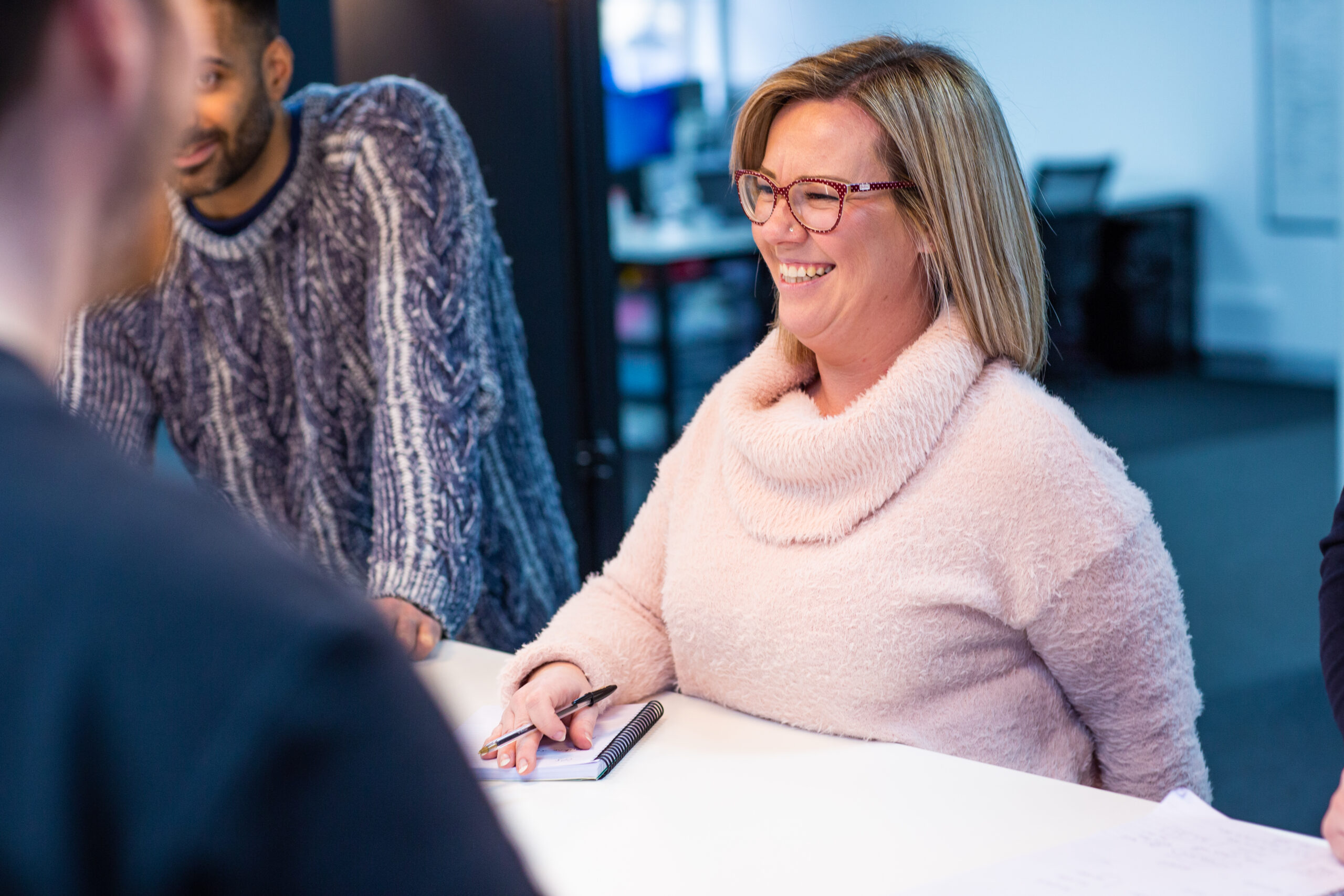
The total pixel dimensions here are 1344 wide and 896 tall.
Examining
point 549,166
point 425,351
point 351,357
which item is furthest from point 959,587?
point 549,166

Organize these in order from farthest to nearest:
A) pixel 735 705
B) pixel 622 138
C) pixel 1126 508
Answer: pixel 622 138 < pixel 735 705 < pixel 1126 508

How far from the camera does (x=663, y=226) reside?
21.6ft

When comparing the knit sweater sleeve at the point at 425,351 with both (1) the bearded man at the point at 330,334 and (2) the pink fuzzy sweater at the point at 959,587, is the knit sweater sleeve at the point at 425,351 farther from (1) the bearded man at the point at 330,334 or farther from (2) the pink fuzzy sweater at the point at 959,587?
(2) the pink fuzzy sweater at the point at 959,587

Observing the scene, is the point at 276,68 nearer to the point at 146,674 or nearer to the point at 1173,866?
the point at 1173,866

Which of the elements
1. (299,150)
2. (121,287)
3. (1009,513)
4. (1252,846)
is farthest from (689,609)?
(121,287)

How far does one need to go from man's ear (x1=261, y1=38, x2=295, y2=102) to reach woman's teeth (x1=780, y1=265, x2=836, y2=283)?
84 cm

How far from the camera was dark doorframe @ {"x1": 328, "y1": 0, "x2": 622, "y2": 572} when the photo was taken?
2.70 m

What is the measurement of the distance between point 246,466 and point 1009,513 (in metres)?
1.12

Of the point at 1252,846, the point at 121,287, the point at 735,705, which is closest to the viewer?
the point at 121,287

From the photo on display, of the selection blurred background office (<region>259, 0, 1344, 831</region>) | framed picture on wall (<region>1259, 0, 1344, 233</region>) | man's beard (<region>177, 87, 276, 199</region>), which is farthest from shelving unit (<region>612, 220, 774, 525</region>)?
man's beard (<region>177, 87, 276, 199</region>)

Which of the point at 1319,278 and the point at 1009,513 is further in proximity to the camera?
the point at 1319,278

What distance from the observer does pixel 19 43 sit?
40 cm

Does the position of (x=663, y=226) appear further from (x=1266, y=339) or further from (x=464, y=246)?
(x=464, y=246)

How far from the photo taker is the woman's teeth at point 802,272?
4.63 ft
